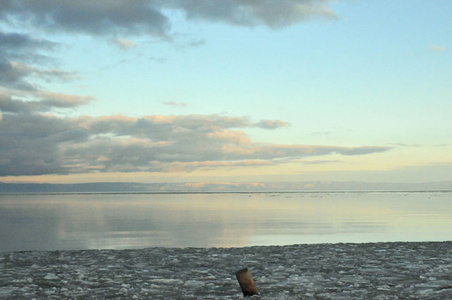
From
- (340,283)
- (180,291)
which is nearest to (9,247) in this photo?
(180,291)

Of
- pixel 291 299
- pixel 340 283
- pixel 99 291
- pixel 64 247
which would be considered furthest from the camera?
pixel 64 247

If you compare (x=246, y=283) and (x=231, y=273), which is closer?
(x=246, y=283)

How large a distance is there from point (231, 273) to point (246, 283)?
3.25 m

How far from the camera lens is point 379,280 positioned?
12.3 meters

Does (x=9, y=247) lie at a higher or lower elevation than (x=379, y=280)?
lower

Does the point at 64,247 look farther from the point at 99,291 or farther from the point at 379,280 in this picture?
the point at 379,280

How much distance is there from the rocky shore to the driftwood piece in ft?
0.92

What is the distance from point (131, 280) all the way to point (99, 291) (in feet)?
4.70

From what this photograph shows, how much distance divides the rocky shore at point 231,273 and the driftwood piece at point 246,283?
0.28m

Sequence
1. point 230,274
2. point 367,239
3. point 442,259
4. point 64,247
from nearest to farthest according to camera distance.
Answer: point 230,274 < point 442,259 < point 64,247 < point 367,239

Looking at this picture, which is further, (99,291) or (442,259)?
(442,259)

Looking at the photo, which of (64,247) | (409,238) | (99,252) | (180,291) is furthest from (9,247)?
(409,238)

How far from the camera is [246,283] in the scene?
1054 cm

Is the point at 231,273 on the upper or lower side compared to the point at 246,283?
lower
